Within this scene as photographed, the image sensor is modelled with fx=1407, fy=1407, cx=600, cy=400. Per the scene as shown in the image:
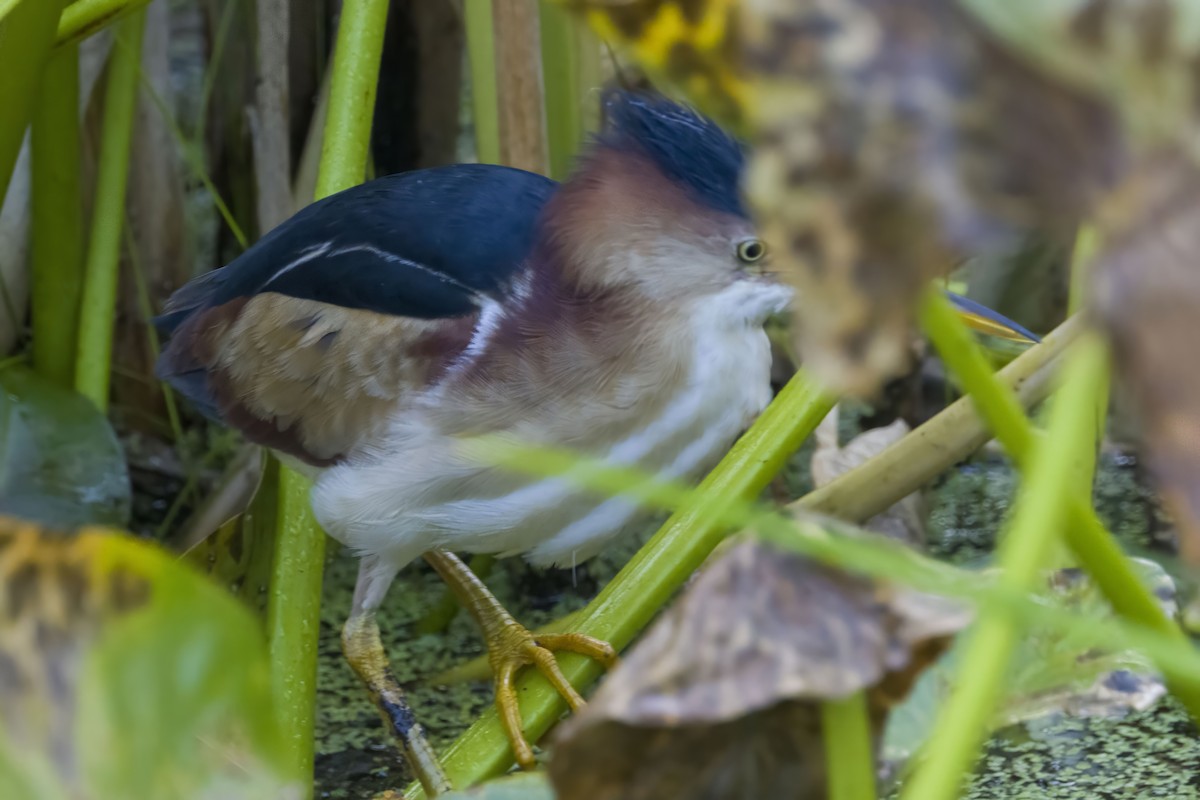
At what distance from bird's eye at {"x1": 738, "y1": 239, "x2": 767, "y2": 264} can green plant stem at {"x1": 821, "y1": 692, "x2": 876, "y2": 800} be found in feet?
2.38

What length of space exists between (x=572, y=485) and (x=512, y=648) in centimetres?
30

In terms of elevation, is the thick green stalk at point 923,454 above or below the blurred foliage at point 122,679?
below

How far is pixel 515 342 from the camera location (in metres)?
1.17

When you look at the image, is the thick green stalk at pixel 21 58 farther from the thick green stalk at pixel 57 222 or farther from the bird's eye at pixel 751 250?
the bird's eye at pixel 751 250

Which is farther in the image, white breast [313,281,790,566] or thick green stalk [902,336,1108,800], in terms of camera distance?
white breast [313,281,790,566]

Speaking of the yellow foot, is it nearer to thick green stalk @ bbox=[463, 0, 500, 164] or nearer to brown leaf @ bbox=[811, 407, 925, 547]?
brown leaf @ bbox=[811, 407, 925, 547]

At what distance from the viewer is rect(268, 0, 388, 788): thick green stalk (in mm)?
1162

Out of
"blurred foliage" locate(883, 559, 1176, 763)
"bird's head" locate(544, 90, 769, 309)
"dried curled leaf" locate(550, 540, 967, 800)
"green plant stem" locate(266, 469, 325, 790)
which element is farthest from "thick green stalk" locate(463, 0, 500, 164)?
"dried curled leaf" locate(550, 540, 967, 800)

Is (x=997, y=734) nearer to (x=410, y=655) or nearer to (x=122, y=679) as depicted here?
(x=410, y=655)

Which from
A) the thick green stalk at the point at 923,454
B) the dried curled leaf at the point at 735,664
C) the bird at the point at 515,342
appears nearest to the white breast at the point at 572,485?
the bird at the point at 515,342

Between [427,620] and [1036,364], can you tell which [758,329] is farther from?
[427,620]

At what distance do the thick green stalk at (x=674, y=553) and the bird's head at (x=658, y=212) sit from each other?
0.12 meters

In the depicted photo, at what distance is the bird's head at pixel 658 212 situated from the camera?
114 cm

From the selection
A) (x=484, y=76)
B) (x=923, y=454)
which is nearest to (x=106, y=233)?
(x=484, y=76)
